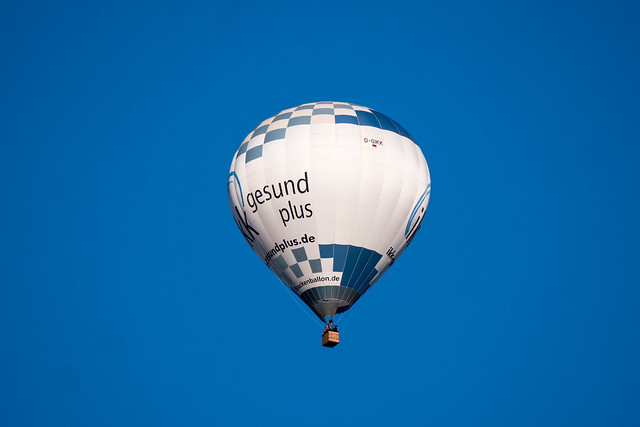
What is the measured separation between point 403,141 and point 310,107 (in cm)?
301

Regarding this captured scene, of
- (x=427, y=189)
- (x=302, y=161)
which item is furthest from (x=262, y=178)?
(x=427, y=189)

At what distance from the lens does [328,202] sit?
26984 mm

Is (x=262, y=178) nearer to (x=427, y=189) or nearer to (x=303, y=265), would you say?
(x=303, y=265)

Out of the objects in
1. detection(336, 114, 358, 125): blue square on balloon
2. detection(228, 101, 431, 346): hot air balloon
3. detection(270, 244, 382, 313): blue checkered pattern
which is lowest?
detection(270, 244, 382, 313): blue checkered pattern

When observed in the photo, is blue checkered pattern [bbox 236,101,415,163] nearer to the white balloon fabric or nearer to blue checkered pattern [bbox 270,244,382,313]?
the white balloon fabric

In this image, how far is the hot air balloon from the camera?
2703 centimetres

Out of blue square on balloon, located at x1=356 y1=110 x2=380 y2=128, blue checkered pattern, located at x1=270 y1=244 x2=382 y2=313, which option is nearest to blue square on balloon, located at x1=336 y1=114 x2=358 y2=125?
blue square on balloon, located at x1=356 y1=110 x2=380 y2=128

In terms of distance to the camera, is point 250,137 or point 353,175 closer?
point 353,175

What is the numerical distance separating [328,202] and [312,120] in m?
2.77

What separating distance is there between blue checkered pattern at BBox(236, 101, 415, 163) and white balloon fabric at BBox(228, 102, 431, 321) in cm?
4

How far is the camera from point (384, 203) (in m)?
27.4

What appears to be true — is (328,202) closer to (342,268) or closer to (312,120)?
(342,268)

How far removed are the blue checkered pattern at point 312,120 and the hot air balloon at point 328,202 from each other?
0.04 metres

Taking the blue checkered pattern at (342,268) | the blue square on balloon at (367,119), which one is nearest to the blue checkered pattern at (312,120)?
the blue square on balloon at (367,119)
